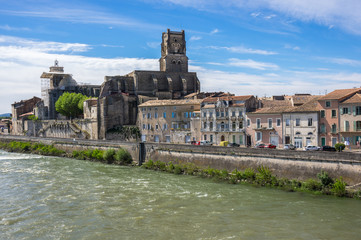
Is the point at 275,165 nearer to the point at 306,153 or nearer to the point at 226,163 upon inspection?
the point at 306,153

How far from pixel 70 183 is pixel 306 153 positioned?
19.5 metres

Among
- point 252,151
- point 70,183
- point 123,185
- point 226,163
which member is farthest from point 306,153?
point 70,183

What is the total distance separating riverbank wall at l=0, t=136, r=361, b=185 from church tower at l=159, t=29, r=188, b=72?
36.2 meters

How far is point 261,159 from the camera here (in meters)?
31.9

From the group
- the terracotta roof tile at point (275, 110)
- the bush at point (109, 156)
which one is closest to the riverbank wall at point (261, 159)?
the bush at point (109, 156)

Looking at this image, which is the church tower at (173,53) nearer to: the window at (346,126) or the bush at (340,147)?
the window at (346,126)

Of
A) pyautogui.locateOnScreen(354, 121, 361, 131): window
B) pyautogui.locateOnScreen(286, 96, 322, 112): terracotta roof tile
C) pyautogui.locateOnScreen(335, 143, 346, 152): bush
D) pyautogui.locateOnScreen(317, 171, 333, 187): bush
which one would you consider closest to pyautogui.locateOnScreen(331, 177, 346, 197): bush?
pyautogui.locateOnScreen(317, 171, 333, 187): bush

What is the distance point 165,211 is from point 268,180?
9859 mm

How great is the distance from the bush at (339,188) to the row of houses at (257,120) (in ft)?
31.3

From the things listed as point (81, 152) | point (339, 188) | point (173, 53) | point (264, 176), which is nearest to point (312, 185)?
point (339, 188)

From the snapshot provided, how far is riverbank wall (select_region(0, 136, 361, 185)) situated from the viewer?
27047 millimetres

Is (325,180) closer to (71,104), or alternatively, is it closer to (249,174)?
(249,174)

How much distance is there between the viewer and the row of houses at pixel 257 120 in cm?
3619

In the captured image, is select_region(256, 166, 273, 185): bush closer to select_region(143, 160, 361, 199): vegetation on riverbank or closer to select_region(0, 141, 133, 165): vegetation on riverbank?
select_region(143, 160, 361, 199): vegetation on riverbank
